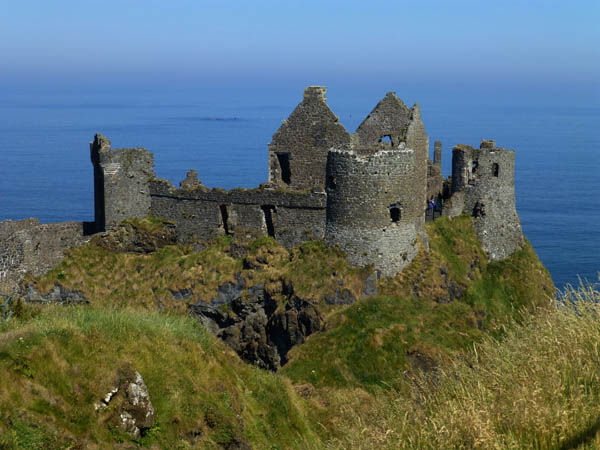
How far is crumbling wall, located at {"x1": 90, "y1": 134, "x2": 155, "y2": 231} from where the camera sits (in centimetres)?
3466

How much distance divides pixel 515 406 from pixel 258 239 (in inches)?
884

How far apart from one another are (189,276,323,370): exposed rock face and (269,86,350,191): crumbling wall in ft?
20.5

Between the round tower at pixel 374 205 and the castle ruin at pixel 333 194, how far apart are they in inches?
1.6

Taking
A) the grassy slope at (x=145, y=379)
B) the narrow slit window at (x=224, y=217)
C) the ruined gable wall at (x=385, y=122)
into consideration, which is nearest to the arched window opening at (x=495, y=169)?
the ruined gable wall at (x=385, y=122)

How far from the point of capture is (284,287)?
30.7 meters

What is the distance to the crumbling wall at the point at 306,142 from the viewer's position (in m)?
35.0

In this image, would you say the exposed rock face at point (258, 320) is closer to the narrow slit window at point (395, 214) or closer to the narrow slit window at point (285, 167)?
the narrow slit window at point (395, 214)

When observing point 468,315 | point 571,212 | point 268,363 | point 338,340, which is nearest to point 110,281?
point 268,363

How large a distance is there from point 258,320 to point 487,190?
43.0ft

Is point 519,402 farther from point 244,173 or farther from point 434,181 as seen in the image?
point 244,173

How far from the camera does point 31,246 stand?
32.2m

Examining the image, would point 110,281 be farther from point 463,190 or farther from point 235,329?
point 463,190

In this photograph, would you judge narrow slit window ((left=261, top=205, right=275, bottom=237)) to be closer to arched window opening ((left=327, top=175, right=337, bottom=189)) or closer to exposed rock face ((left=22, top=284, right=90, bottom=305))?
arched window opening ((left=327, top=175, right=337, bottom=189))

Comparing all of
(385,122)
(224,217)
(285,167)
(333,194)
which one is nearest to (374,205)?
(333,194)
